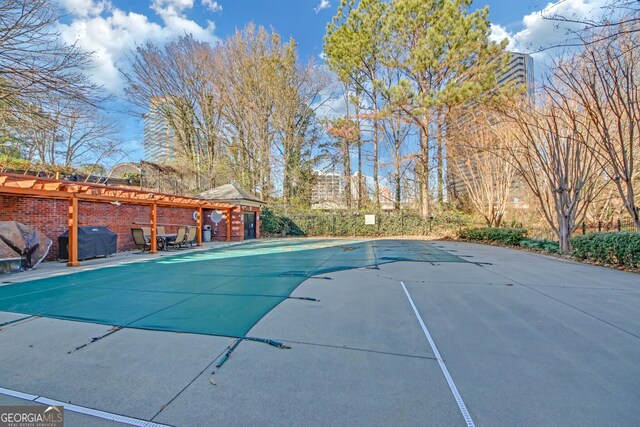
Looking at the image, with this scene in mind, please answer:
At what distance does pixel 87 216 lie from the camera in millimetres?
9516

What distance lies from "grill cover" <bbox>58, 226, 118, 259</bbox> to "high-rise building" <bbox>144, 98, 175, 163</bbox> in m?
12.9

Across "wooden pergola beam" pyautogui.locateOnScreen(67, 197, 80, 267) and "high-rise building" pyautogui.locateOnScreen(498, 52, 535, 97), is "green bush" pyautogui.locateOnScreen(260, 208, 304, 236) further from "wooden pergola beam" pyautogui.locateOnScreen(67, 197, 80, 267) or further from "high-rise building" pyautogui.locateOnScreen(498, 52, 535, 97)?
"high-rise building" pyautogui.locateOnScreen(498, 52, 535, 97)

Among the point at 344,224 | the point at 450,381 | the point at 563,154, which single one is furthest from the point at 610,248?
the point at 344,224

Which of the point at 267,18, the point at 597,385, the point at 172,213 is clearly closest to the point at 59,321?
the point at 597,385

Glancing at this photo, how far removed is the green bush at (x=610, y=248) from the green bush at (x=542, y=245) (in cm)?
141

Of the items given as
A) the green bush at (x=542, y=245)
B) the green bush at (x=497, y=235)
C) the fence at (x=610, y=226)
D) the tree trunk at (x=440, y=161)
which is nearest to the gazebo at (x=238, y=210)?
the tree trunk at (x=440, y=161)

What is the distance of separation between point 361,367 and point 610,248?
8.26 meters

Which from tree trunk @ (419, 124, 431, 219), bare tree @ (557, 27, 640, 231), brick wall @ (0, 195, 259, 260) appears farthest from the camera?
tree trunk @ (419, 124, 431, 219)

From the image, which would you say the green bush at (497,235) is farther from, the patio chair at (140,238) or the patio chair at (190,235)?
the patio chair at (140,238)

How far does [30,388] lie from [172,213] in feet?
40.4

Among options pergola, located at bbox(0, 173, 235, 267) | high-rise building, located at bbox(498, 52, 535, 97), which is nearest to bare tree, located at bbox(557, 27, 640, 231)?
high-rise building, located at bbox(498, 52, 535, 97)

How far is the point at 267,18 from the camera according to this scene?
62.7 feet

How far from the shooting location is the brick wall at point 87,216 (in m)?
7.84

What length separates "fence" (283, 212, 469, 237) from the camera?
18.5 metres
